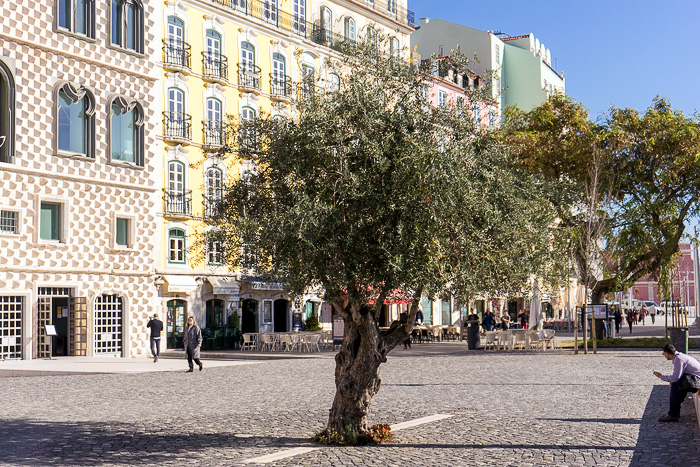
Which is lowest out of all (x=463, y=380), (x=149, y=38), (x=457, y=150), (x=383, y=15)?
(x=463, y=380)

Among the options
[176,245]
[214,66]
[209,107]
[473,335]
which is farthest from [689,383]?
[214,66]

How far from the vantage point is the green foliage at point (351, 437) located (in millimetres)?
11852

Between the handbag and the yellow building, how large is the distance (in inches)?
928

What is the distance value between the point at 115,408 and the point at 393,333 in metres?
6.35

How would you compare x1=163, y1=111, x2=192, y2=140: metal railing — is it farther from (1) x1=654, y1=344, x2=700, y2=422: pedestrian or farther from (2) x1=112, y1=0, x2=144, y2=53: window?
(1) x1=654, y1=344, x2=700, y2=422: pedestrian

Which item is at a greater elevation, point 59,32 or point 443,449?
point 59,32

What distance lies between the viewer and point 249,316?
42156 millimetres

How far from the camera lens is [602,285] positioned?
122 feet

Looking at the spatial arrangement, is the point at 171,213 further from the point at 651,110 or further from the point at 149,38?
the point at 651,110

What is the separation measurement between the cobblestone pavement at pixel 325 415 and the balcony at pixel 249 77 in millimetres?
20398

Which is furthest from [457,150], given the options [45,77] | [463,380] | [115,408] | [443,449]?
[45,77]

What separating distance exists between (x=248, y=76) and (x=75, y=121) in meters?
12.1

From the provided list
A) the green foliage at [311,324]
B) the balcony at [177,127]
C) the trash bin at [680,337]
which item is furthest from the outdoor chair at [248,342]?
the trash bin at [680,337]

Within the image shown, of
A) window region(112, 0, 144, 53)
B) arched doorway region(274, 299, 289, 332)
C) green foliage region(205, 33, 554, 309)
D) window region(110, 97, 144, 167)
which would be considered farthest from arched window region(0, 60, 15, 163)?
green foliage region(205, 33, 554, 309)
